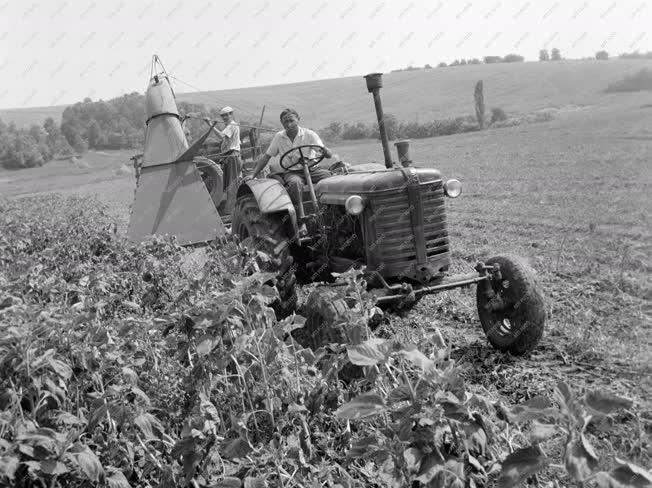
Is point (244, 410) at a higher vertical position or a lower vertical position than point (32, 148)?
lower

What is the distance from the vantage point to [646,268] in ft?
17.5

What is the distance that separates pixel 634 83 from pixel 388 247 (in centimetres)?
2906

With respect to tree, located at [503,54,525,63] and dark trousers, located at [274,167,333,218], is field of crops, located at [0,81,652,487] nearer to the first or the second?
dark trousers, located at [274,167,333,218]

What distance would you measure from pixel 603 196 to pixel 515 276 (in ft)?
20.1

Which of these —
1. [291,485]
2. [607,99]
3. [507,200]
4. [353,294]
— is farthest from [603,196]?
[607,99]

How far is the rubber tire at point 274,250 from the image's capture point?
4.43m

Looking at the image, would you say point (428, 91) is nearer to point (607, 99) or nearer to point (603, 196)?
point (607, 99)

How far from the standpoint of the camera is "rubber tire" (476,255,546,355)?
364 centimetres

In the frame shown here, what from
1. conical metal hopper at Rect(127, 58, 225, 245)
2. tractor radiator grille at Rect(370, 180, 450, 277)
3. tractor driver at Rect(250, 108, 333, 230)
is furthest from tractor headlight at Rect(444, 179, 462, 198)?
conical metal hopper at Rect(127, 58, 225, 245)

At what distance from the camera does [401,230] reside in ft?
13.0

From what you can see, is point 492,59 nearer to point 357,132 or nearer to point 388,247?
point 357,132

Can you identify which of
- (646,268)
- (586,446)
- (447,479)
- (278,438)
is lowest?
(646,268)

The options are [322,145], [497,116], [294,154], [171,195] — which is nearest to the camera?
[322,145]

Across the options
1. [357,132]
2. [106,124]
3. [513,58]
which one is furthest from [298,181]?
[513,58]
